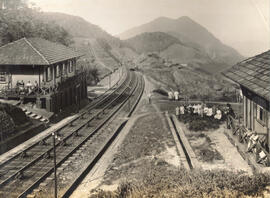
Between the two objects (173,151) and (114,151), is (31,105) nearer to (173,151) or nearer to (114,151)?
(114,151)

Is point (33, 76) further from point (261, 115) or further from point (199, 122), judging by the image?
point (261, 115)

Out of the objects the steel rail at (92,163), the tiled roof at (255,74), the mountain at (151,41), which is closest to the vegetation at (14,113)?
the steel rail at (92,163)

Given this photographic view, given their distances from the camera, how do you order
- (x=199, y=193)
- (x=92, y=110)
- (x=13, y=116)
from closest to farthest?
(x=199, y=193), (x=13, y=116), (x=92, y=110)

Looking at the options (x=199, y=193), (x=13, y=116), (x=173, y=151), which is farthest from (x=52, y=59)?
(x=199, y=193)

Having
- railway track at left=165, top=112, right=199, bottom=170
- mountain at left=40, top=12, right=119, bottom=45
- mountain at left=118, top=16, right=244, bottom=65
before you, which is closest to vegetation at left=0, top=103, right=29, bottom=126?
railway track at left=165, top=112, right=199, bottom=170

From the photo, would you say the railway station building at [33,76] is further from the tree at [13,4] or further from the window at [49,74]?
the tree at [13,4]
